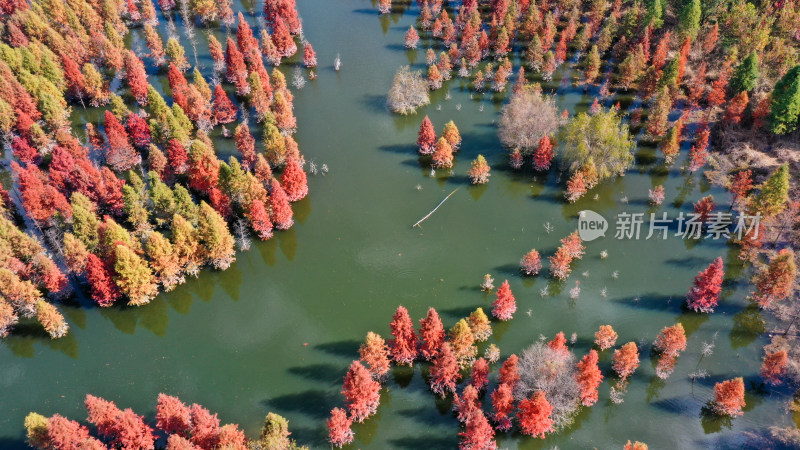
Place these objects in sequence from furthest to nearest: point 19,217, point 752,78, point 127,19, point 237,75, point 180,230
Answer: point 127,19, point 237,75, point 752,78, point 19,217, point 180,230

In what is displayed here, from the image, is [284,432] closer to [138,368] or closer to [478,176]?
[138,368]

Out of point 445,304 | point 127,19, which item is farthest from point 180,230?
point 127,19

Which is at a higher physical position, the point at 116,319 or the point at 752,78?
the point at 752,78

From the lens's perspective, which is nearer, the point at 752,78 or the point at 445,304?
the point at 445,304

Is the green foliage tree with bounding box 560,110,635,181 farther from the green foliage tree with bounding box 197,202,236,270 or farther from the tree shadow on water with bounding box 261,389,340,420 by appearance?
the green foliage tree with bounding box 197,202,236,270

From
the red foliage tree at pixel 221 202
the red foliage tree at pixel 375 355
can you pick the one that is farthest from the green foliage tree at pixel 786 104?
the red foliage tree at pixel 221 202

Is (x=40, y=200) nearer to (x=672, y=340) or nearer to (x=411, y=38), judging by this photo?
(x=411, y=38)

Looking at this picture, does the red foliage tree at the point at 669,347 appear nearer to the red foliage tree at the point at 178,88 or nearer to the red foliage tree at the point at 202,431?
the red foliage tree at the point at 202,431
